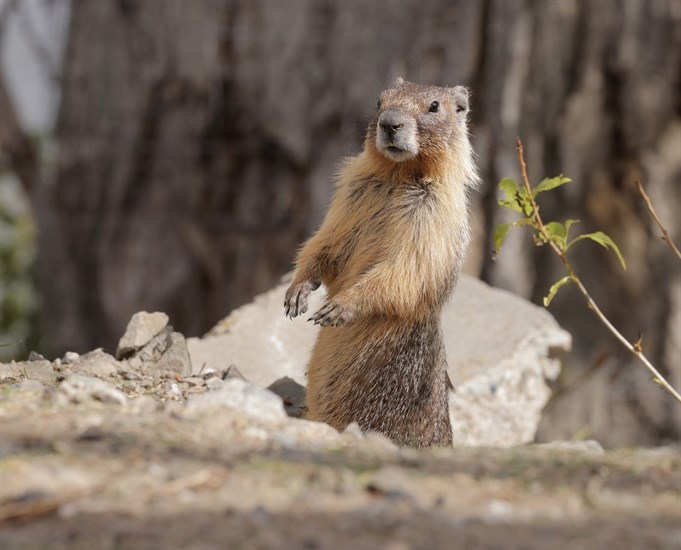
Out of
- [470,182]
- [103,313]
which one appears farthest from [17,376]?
[103,313]

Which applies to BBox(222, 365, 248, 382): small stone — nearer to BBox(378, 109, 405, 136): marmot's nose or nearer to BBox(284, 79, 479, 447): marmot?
BBox(284, 79, 479, 447): marmot

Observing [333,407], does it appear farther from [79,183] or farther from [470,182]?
[79,183]

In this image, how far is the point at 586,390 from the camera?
38.4ft

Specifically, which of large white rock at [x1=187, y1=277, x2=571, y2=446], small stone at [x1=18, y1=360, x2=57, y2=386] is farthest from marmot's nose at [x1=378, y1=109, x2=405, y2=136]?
small stone at [x1=18, y1=360, x2=57, y2=386]

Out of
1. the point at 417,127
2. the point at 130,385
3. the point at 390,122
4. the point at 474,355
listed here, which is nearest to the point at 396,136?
the point at 390,122

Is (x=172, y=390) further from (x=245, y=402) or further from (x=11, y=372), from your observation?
(x=245, y=402)

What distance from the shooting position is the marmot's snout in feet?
20.0

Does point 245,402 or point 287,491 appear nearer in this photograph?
point 287,491

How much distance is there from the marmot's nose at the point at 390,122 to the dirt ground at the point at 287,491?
230 cm

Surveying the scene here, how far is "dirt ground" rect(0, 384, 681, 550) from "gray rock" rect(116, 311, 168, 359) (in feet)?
6.65

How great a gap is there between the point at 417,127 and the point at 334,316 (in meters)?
1.22

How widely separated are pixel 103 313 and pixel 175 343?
7.57 meters

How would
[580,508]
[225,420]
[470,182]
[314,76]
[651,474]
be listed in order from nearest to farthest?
[580,508]
[651,474]
[225,420]
[470,182]
[314,76]

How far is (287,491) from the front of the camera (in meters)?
3.49
